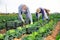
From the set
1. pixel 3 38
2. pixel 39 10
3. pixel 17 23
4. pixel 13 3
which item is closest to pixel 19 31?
pixel 3 38

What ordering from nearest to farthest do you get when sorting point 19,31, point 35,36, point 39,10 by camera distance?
point 35,36 < point 19,31 < point 39,10

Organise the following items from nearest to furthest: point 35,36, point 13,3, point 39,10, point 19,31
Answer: point 35,36 → point 19,31 → point 39,10 → point 13,3

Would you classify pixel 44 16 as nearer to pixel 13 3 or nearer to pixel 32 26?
pixel 32 26

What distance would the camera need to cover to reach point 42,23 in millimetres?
13336

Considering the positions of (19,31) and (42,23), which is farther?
(42,23)

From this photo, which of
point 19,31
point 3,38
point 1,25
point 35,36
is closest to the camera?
point 35,36

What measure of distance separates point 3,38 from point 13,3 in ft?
32.5

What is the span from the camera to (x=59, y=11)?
Result: 782 inches

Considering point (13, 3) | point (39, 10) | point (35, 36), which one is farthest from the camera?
point (13, 3)

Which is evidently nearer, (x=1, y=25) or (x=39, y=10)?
(x=39, y=10)

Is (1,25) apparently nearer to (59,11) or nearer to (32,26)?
(32,26)

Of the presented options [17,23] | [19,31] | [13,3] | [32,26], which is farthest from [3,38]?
[13,3]

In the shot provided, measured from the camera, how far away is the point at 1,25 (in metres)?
14.4

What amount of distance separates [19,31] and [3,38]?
1.09 meters
